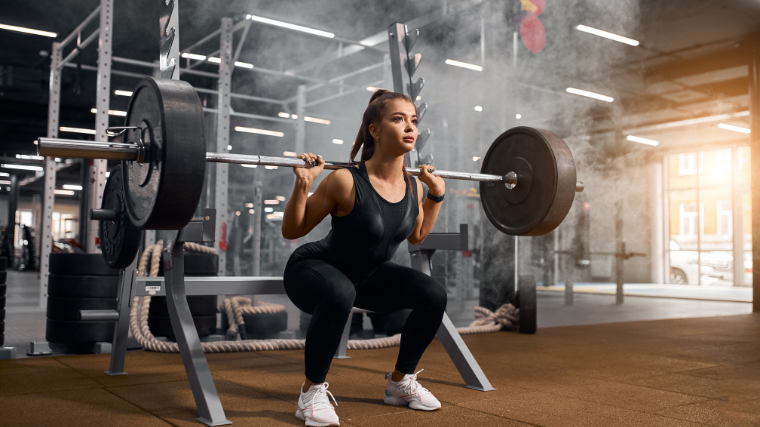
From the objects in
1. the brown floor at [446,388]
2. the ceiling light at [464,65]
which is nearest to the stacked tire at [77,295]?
the brown floor at [446,388]

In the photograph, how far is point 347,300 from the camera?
56.8 inches

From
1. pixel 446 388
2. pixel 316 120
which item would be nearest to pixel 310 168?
pixel 446 388

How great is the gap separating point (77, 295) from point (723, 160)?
6.74m

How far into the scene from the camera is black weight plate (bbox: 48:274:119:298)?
2494 mm

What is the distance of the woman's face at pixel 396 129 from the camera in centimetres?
158

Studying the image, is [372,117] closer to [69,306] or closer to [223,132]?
[69,306]

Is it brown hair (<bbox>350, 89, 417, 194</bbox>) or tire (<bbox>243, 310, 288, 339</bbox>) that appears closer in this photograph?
brown hair (<bbox>350, 89, 417, 194</bbox>)

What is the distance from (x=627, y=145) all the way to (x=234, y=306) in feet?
16.3

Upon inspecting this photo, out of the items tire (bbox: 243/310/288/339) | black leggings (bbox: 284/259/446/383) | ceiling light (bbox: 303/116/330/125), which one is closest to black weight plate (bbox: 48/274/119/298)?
tire (bbox: 243/310/288/339)

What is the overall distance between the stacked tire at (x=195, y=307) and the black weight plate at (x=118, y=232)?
821 mm

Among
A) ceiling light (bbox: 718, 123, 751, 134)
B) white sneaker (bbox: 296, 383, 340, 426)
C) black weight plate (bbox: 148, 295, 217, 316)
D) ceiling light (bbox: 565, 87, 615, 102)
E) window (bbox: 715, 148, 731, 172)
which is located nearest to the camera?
white sneaker (bbox: 296, 383, 340, 426)

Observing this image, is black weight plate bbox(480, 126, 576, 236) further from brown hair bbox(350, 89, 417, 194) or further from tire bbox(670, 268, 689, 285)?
tire bbox(670, 268, 689, 285)

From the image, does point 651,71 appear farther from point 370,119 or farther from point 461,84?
point 370,119

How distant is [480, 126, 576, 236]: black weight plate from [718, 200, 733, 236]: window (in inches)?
224
